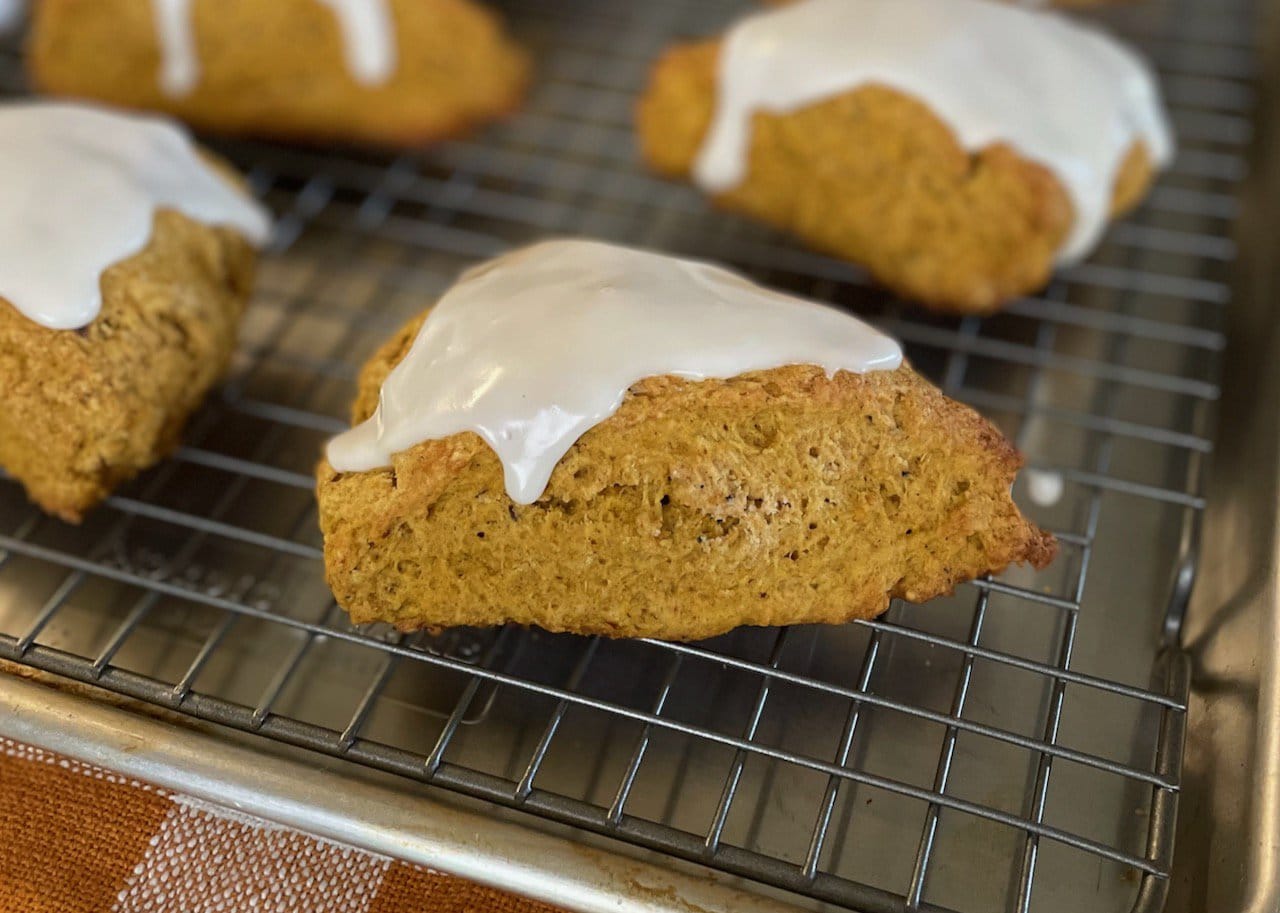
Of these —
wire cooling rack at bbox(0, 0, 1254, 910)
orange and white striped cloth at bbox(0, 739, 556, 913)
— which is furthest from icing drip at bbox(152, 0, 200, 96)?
orange and white striped cloth at bbox(0, 739, 556, 913)

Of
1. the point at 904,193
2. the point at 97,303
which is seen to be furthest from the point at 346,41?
the point at 904,193

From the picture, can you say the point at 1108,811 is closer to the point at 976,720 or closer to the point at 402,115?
the point at 976,720

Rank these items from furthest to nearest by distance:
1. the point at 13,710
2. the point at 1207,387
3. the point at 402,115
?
1. the point at 402,115
2. the point at 1207,387
3. the point at 13,710

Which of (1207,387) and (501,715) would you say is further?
(1207,387)

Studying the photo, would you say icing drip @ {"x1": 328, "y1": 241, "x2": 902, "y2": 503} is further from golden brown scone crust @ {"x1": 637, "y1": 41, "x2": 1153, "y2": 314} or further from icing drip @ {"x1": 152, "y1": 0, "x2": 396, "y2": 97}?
icing drip @ {"x1": 152, "y1": 0, "x2": 396, "y2": 97}

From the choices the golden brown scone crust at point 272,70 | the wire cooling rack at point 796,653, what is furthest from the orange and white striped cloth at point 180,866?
the golden brown scone crust at point 272,70

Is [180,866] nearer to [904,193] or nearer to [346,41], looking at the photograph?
[904,193]

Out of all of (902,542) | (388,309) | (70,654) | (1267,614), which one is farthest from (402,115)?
(1267,614)
